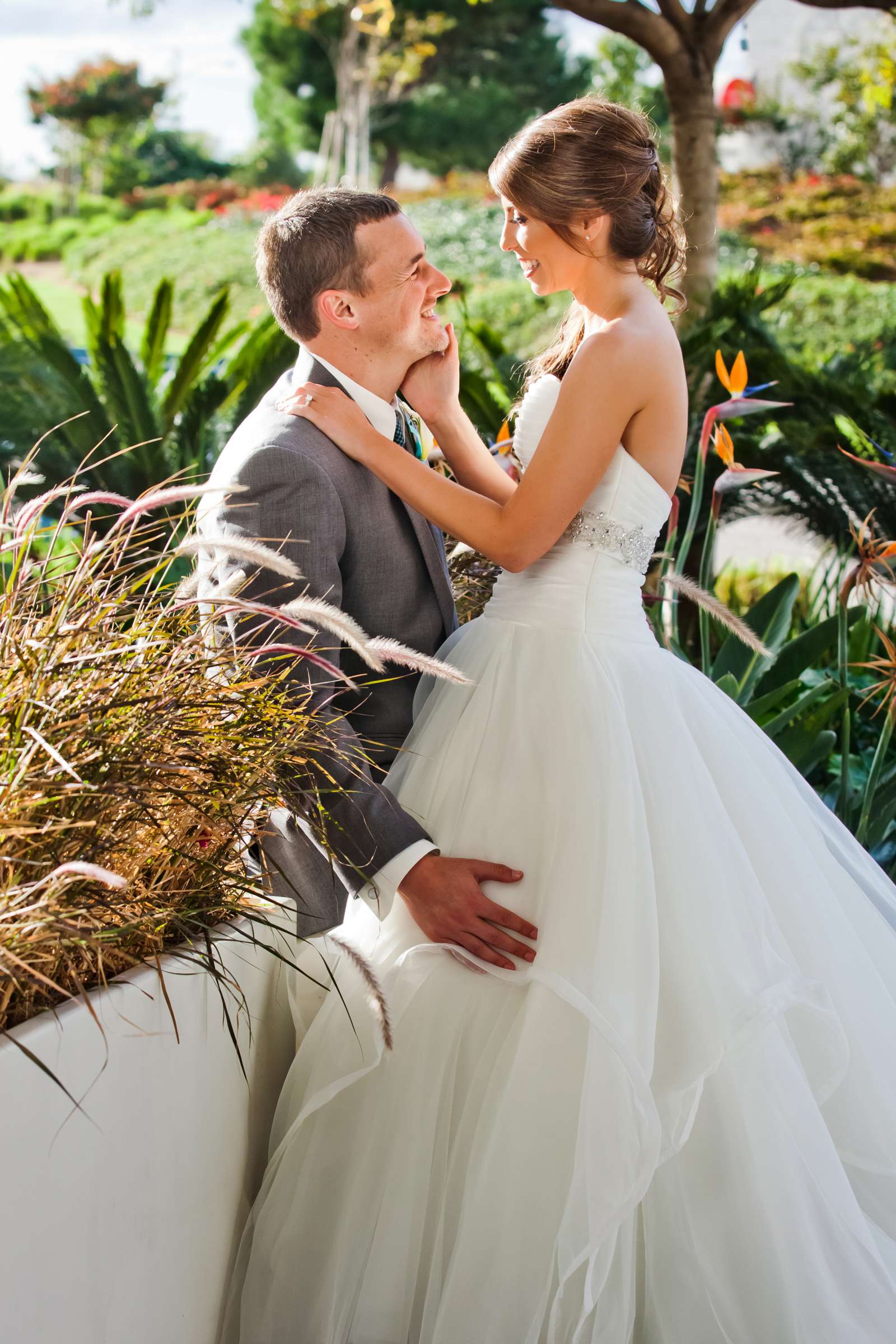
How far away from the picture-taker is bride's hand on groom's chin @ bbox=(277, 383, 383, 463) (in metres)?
1.97

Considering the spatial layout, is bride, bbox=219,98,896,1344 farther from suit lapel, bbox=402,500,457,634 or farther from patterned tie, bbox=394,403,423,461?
patterned tie, bbox=394,403,423,461

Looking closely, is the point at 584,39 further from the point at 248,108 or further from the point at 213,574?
the point at 213,574

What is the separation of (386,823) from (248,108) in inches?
1035

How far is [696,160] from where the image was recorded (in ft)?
16.8

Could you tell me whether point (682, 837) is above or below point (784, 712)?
above

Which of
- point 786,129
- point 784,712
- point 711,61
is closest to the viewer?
point 784,712

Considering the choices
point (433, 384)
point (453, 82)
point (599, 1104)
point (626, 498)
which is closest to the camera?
point (599, 1104)

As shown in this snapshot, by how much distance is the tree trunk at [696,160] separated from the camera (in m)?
5.04

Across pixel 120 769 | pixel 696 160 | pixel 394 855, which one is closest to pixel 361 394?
pixel 394 855

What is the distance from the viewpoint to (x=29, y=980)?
3.69 ft

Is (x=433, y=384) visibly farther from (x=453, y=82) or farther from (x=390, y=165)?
(x=390, y=165)

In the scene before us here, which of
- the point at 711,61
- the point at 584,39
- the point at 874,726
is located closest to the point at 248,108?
the point at 584,39

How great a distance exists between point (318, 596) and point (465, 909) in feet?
1.86

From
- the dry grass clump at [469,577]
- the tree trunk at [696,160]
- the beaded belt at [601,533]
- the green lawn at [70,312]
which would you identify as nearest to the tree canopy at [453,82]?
the green lawn at [70,312]
